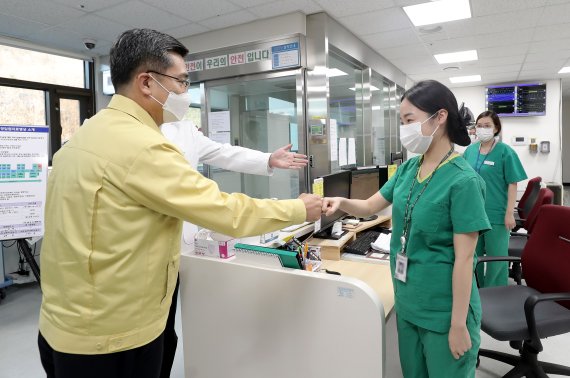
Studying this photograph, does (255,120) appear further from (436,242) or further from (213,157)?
(436,242)

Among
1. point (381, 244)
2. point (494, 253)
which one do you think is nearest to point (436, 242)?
point (381, 244)

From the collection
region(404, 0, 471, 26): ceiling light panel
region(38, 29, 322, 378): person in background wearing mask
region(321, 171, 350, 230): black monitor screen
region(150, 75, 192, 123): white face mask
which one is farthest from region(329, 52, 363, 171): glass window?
region(38, 29, 322, 378): person in background wearing mask

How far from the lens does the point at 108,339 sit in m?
1.07

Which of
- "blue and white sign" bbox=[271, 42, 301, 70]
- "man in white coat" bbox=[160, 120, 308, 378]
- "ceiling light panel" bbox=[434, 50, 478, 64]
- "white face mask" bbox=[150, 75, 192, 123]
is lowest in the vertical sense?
"man in white coat" bbox=[160, 120, 308, 378]

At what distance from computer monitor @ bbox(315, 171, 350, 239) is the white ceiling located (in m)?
1.68

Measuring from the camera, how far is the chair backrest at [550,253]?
6.53ft

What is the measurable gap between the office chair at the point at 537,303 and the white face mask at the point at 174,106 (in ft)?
5.67

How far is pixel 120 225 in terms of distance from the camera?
1.04 meters

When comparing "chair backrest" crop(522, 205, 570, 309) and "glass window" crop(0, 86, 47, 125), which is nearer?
"chair backrest" crop(522, 205, 570, 309)

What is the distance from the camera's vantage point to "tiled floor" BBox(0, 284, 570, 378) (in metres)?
2.34

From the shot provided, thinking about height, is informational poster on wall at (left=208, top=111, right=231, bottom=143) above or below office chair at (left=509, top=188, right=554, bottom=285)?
above

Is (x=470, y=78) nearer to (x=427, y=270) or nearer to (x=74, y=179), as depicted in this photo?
(x=427, y=270)

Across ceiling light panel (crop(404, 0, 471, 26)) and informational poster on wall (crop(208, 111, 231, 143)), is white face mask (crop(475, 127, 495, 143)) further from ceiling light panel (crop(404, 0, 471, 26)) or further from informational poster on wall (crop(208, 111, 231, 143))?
informational poster on wall (crop(208, 111, 231, 143))

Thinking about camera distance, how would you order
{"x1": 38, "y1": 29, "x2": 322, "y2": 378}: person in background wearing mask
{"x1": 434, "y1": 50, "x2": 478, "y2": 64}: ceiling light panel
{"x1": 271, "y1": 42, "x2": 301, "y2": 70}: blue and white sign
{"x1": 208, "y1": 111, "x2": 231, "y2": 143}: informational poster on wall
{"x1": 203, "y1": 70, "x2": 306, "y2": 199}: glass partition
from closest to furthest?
{"x1": 38, "y1": 29, "x2": 322, "y2": 378}: person in background wearing mask < {"x1": 271, "y1": 42, "x2": 301, "y2": 70}: blue and white sign < {"x1": 203, "y1": 70, "x2": 306, "y2": 199}: glass partition < {"x1": 208, "y1": 111, "x2": 231, "y2": 143}: informational poster on wall < {"x1": 434, "y1": 50, "x2": 478, "y2": 64}: ceiling light panel
